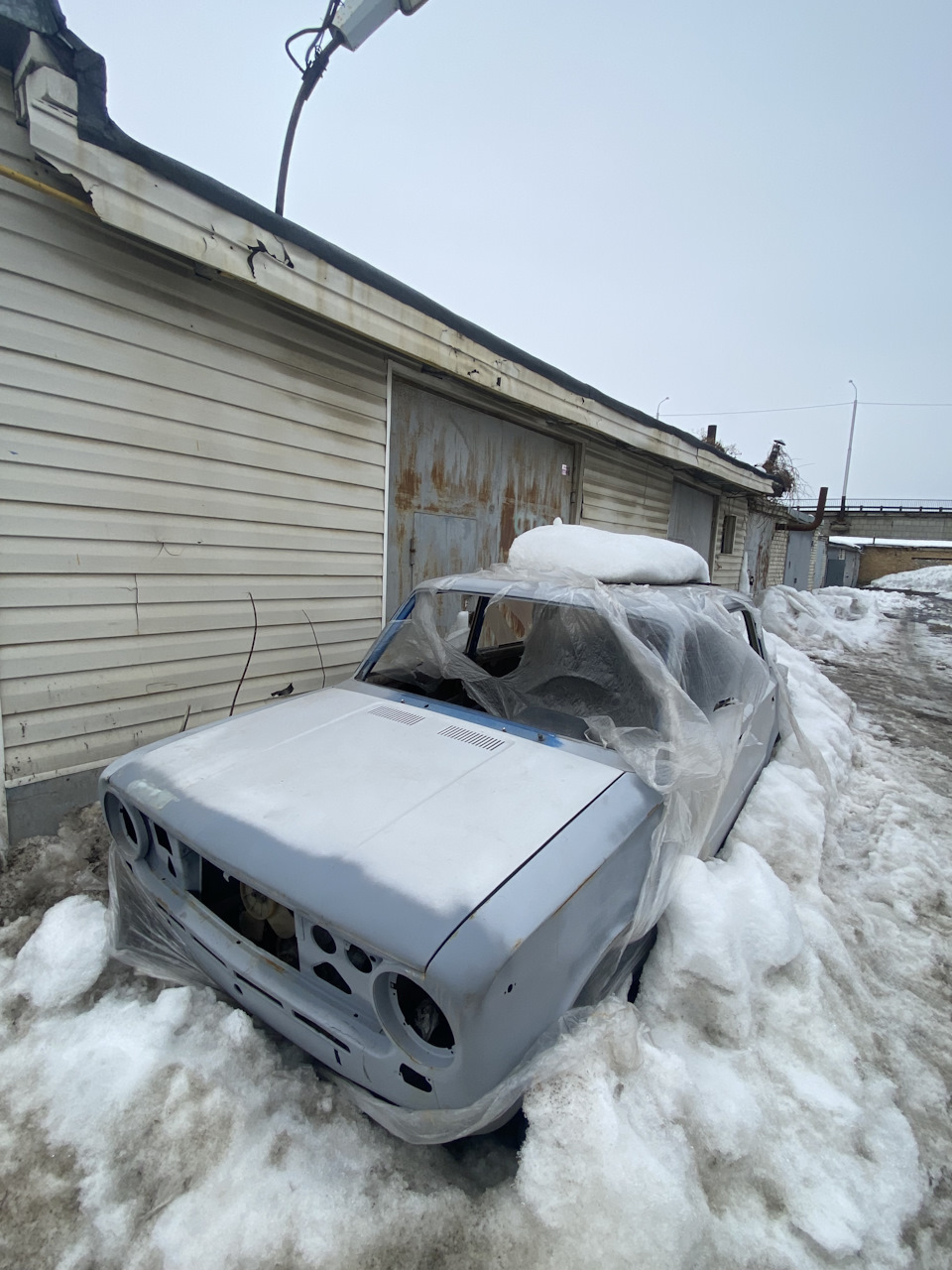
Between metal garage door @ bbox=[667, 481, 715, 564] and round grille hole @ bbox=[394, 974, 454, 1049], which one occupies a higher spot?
metal garage door @ bbox=[667, 481, 715, 564]

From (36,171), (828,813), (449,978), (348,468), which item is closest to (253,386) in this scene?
(348,468)

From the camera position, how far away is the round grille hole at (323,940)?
4.71ft

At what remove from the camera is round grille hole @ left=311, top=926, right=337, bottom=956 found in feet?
4.71

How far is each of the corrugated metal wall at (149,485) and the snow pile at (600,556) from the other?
1.98 meters

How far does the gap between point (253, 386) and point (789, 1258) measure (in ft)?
14.9

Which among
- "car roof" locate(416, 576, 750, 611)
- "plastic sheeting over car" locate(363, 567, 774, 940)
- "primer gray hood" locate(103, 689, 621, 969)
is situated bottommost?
"primer gray hood" locate(103, 689, 621, 969)

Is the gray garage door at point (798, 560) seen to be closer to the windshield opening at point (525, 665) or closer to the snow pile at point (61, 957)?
the windshield opening at point (525, 665)

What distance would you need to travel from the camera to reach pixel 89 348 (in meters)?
3.04

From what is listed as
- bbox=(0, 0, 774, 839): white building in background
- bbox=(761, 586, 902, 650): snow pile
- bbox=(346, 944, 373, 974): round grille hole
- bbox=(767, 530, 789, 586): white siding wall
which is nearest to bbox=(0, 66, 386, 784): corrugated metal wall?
bbox=(0, 0, 774, 839): white building in background

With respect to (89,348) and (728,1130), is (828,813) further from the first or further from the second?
(89,348)

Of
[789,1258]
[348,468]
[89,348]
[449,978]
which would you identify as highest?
[89,348]

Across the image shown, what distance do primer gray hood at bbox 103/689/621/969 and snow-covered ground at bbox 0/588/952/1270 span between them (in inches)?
20.4

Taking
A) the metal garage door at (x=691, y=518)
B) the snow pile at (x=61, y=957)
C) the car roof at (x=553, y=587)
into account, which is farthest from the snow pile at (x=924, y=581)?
the snow pile at (x=61, y=957)

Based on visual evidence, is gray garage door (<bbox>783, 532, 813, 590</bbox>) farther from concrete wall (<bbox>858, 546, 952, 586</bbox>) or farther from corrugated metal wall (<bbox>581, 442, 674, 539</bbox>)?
concrete wall (<bbox>858, 546, 952, 586</bbox>)
